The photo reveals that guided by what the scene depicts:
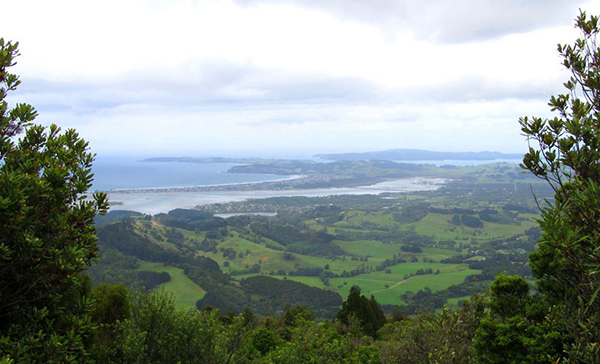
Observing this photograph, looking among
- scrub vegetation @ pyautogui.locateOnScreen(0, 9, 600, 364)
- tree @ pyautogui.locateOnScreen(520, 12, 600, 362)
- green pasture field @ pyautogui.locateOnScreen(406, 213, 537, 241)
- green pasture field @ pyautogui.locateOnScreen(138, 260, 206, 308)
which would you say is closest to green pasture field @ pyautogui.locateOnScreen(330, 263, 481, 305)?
green pasture field @ pyautogui.locateOnScreen(138, 260, 206, 308)

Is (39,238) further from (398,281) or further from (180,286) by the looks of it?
(398,281)

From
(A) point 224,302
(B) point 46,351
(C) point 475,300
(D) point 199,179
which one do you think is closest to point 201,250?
(A) point 224,302

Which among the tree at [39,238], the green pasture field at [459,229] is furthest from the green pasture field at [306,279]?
the tree at [39,238]

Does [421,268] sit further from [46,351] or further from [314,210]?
[46,351]

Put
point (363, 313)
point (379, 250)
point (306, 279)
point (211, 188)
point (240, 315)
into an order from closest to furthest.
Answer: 1. point (240, 315)
2. point (363, 313)
3. point (306, 279)
4. point (379, 250)
5. point (211, 188)

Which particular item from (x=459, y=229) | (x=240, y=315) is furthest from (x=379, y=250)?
(x=240, y=315)

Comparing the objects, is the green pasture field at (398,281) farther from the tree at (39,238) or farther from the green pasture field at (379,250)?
the tree at (39,238)

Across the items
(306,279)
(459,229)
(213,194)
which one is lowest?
(306,279)

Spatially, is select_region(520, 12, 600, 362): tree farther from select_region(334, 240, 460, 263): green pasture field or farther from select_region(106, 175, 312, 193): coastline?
select_region(106, 175, 312, 193): coastline
